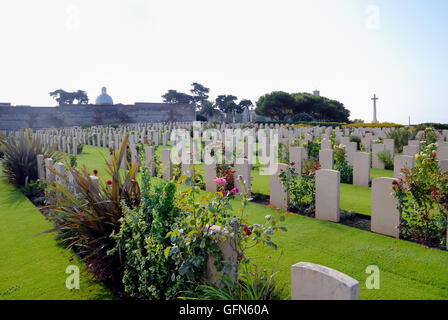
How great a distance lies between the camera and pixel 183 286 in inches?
114

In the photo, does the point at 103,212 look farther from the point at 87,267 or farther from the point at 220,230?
the point at 220,230

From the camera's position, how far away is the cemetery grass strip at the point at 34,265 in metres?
3.43

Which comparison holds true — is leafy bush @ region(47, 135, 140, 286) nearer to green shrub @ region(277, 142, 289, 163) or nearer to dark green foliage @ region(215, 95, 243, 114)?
green shrub @ region(277, 142, 289, 163)

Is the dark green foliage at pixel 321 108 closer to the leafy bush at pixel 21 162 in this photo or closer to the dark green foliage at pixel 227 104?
the dark green foliage at pixel 227 104

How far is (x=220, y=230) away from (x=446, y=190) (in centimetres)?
308

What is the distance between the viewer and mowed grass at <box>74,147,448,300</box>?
10.7ft

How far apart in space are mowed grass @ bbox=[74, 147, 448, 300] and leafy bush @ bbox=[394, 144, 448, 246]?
271mm

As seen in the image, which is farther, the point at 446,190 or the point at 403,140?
the point at 403,140

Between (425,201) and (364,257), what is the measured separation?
1284 mm

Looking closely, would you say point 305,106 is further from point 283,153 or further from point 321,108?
point 283,153

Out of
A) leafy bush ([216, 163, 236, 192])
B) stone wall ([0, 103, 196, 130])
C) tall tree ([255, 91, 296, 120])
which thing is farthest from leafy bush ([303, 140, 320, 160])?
tall tree ([255, 91, 296, 120])

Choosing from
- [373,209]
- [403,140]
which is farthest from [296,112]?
[373,209]


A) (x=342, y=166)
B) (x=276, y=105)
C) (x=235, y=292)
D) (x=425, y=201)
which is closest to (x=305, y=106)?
(x=276, y=105)

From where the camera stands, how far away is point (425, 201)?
4.54 metres
